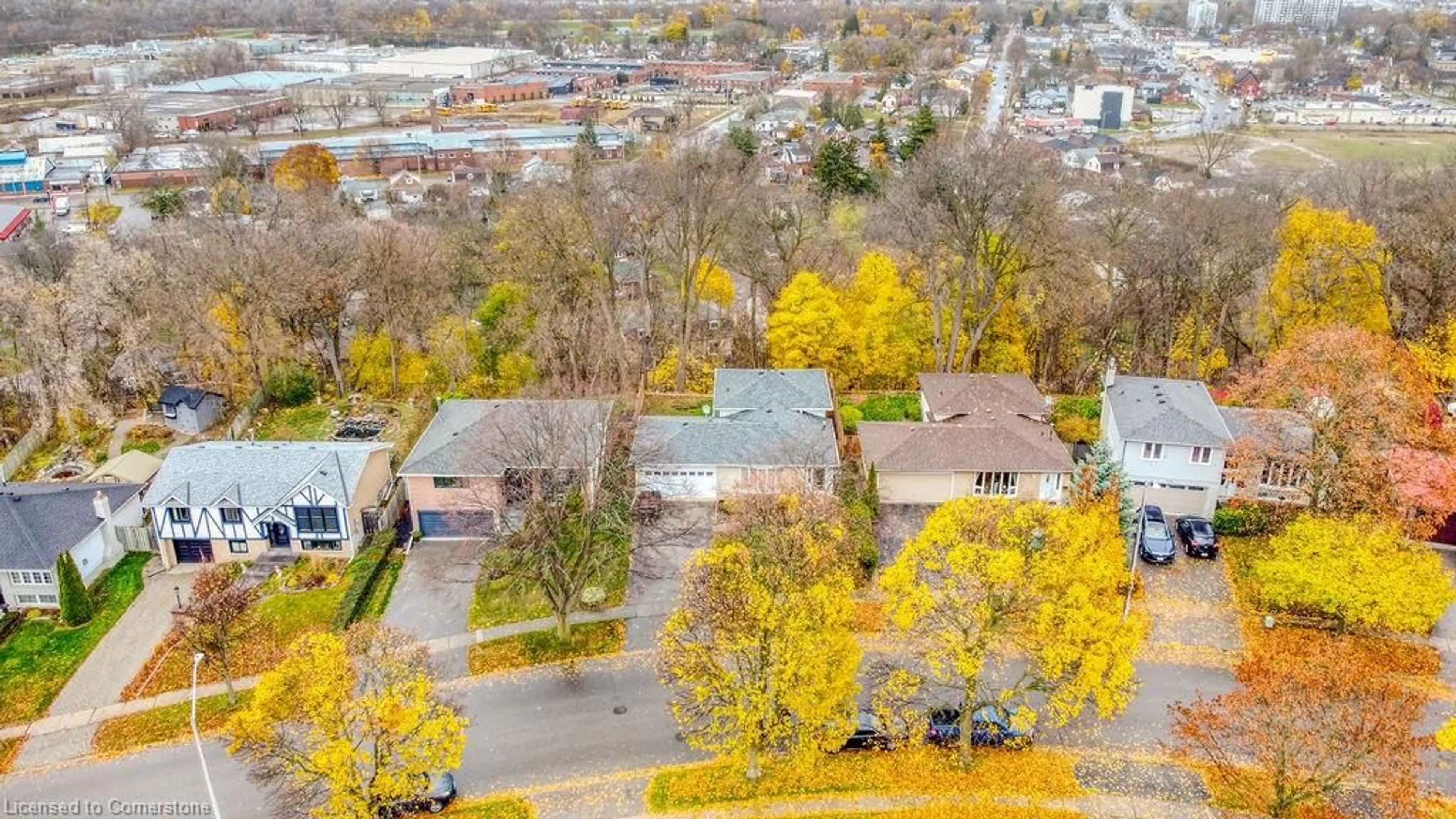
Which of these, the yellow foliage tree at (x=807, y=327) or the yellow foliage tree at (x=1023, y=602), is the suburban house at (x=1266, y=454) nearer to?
the yellow foliage tree at (x=1023, y=602)

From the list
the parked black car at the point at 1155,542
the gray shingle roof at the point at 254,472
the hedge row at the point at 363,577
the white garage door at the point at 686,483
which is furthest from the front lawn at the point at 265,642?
the parked black car at the point at 1155,542

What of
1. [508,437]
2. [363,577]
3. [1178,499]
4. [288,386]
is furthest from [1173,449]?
[288,386]

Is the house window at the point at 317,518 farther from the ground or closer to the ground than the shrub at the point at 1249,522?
farther from the ground

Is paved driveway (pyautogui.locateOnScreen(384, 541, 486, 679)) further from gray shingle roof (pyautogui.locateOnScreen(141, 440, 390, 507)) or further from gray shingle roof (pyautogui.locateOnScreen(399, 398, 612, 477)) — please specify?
gray shingle roof (pyautogui.locateOnScreen(141, 440, 390, 507))

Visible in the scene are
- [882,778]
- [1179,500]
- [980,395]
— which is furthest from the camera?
[980,395]

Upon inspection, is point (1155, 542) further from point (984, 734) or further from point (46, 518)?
point (46, 518)

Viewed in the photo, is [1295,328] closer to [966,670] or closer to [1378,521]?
[1378,521]
